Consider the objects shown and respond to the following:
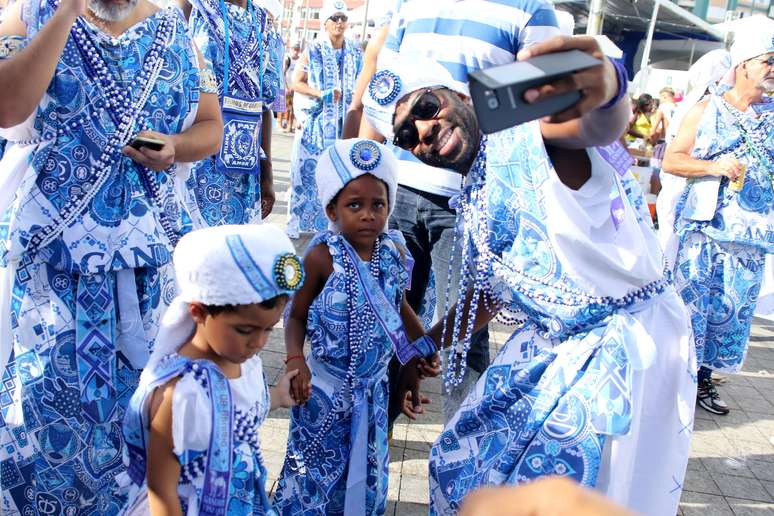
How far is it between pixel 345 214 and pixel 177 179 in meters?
0.57

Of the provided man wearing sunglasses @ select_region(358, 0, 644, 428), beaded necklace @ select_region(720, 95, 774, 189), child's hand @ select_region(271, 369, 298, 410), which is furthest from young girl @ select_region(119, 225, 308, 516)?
beaded necklace @ select_region(720, 95, 774, 189)

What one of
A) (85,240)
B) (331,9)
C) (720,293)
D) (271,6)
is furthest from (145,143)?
(331,9)

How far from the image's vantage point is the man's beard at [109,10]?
82.2 inches

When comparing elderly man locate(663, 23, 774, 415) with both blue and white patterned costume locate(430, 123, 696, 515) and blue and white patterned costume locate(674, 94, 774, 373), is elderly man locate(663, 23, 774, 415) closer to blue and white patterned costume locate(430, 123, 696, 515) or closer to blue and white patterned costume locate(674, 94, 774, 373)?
blue and white patterned costume locate(674, 94, 774, 373)

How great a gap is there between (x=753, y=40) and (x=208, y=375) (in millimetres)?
3368

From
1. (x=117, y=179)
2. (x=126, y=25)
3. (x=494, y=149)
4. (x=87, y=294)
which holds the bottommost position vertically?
(x=87, y=294)

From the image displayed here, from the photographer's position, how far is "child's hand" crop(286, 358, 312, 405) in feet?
7.63

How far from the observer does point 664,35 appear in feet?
94.8

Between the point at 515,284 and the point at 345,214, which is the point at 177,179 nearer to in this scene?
the point at 345,214

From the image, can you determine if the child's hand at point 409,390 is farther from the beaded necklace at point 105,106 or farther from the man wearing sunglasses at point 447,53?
the beaded necklace at point 105,106

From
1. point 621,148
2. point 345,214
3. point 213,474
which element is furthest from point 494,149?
point 213,474

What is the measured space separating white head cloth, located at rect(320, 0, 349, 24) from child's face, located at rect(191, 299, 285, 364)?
6459 millimetres

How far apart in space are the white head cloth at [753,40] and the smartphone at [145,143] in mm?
3104

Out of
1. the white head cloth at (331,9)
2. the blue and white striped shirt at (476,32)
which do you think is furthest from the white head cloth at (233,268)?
the white head cloth at (331,9)
